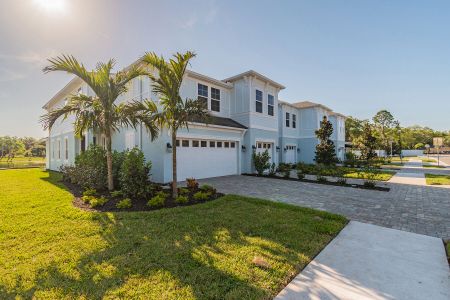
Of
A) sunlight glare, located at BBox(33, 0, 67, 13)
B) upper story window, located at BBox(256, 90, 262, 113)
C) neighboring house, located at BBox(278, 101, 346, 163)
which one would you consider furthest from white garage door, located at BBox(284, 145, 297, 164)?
sunlight glare, located at BBox(33, 0, 67, 13)

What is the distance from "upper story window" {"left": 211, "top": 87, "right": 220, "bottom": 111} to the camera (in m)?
14.4

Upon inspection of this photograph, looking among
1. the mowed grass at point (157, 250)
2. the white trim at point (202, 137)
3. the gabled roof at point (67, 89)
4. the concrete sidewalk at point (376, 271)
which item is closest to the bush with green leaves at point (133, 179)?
the mowed grass at point (157, 250)

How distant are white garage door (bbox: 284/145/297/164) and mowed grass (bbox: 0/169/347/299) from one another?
1590 cm

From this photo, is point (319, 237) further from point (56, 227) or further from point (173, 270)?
point (56, 227)

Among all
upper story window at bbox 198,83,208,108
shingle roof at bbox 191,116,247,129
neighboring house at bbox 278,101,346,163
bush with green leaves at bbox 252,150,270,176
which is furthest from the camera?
neighboring house at bbox 278,101,346,163

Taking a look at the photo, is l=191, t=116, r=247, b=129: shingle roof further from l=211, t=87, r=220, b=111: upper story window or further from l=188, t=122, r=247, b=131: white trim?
l=211, t=87, r=220, b=111: upper story window

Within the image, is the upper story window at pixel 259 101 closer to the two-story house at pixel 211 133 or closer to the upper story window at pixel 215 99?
the two-story house at pixel 211 133

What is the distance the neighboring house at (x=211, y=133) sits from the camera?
11.4 m

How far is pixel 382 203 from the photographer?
23.4 feet

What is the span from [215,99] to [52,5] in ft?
30.1

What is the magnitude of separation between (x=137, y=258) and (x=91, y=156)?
806cm

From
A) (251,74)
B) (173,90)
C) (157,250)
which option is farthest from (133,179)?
(251,74)

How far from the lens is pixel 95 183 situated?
8.73 meters

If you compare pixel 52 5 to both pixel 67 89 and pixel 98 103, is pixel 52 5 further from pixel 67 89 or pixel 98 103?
pixel 67 89
